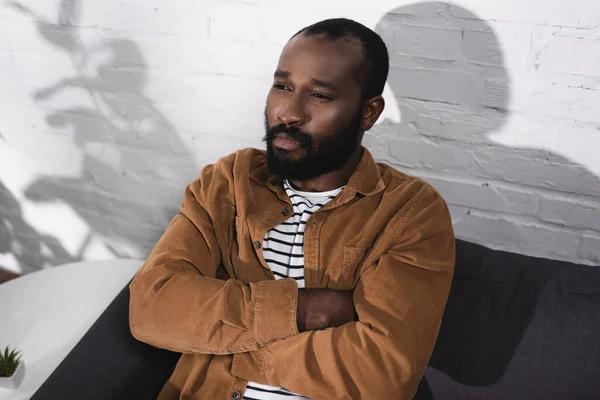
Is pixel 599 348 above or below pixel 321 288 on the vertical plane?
below

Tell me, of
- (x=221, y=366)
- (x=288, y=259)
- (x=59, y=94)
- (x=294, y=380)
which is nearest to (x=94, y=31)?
(x=59, y=94)

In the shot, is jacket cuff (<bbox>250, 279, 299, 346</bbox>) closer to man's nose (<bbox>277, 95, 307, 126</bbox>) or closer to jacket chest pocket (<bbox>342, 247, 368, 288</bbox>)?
jacket chest pocket (<bbox>342, 247, 368, 288</bbox>)

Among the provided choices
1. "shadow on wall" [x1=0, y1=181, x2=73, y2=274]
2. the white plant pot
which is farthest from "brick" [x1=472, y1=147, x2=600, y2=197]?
"shadow on wall" [x1=0, y1=181, x2=73, y2=274]

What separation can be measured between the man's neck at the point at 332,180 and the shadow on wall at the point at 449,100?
0.89 feet

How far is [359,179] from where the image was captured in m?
1.35

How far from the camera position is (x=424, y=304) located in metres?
1.19

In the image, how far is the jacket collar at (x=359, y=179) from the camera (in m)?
1.34

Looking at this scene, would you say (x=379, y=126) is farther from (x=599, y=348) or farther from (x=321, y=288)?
(x=599, y=348)

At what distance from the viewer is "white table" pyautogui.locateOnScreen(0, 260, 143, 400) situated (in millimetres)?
1471

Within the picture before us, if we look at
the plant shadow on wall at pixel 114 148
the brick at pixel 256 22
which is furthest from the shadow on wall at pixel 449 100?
the plant shadow on wall at pixel 114 148

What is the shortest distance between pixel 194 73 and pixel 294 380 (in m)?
0.93

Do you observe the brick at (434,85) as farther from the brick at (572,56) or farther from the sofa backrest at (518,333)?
the sofa backrest at (518,333)

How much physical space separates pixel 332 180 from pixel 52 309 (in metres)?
0.81

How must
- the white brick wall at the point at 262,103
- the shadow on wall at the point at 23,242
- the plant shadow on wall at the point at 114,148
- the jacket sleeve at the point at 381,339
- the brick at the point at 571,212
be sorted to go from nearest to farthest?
the jacket sleeve at the point at 381,339
the white brick wall at the point at 262,103
the brick at the point at 571,212
the plant shadow on wall at the point at 114,148
the shadow on wall at the point at 23,242
